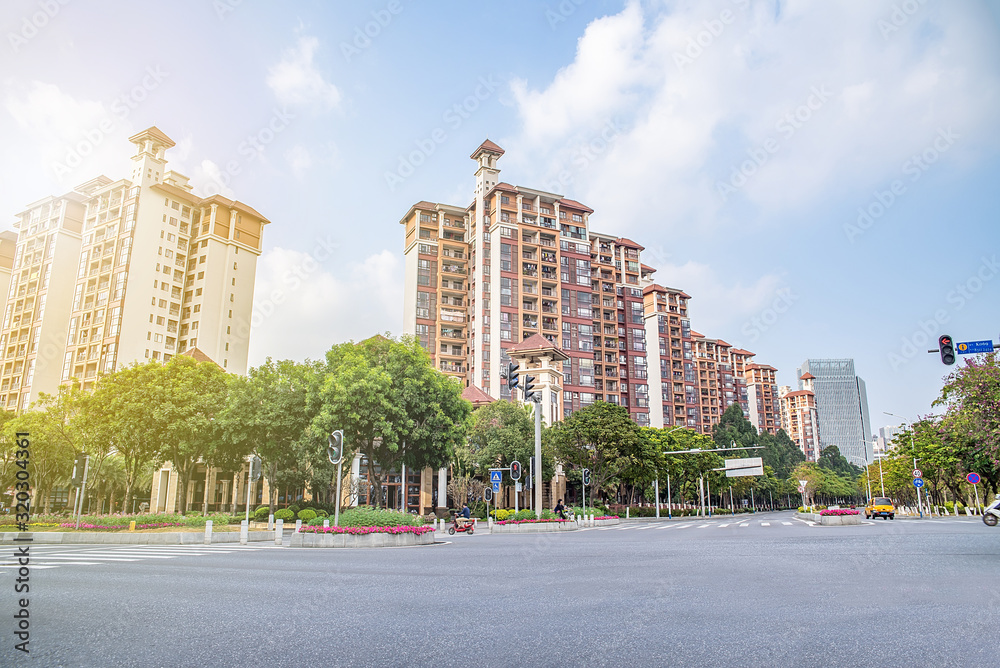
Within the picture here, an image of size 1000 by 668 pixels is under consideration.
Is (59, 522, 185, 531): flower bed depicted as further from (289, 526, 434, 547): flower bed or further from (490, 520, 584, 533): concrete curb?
(490, 520, 584, 533): concrete curb

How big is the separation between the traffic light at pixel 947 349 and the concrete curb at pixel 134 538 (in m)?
24.2

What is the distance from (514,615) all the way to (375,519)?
1597cm

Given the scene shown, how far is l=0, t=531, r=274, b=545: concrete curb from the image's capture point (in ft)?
77.7

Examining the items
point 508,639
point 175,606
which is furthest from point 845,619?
point 175,606

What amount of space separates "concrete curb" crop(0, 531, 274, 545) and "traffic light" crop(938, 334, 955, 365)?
79.4ft

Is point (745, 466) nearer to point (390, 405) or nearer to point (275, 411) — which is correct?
point (390, 405)

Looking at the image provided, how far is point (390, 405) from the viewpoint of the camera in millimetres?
34562

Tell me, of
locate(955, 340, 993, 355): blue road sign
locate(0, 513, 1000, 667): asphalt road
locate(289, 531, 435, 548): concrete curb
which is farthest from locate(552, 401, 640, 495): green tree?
locate(0, 513, 1000, 667): asphalt road

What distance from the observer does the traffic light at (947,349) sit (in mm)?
17688

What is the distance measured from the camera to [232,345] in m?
84.6

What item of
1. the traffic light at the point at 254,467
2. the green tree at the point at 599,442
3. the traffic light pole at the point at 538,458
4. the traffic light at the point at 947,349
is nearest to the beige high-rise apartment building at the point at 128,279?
the green tree at the point at 599,442

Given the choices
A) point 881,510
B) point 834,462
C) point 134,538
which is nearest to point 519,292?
point 881,510

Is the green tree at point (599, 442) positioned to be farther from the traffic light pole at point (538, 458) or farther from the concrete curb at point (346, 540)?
the concrete curb at point (346, 540)

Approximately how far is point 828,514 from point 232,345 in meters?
73.1
